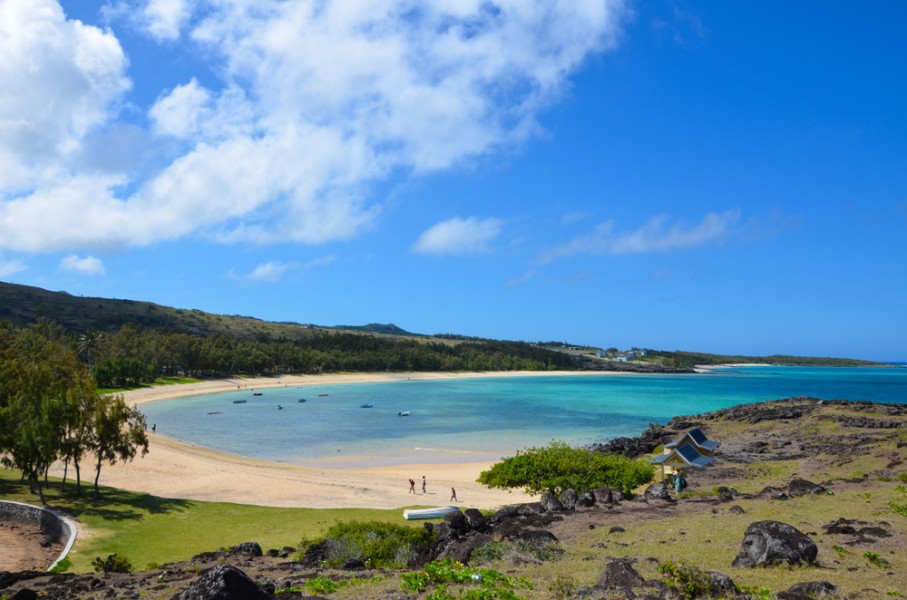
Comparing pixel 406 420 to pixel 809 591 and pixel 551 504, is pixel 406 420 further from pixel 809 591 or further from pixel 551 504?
pixel 809 591

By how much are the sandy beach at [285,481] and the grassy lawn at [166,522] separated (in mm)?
2232

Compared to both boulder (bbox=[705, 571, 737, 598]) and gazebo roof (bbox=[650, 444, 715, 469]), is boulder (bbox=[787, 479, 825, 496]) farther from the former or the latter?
boulder (bbox=[705, 571, 737, 598])

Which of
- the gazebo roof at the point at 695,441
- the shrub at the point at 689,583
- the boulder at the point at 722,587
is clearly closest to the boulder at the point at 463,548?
the shrub at the point at 689,583

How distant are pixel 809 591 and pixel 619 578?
300 cm

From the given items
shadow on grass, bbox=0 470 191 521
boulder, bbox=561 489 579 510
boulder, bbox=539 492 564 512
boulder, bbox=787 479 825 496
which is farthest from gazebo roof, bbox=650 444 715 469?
shadow on grass, bbox=0 470 191 521

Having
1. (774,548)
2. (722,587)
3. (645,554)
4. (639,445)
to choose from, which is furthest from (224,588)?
(639,445)

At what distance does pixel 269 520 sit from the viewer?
24.7m

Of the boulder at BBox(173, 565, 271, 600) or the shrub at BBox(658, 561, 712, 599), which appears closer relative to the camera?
the boulder at BBox(173, 565, 271, 600)

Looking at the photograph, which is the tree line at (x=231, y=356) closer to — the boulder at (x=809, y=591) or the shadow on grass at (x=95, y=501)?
the shadow on grass at (x=95, y=501)

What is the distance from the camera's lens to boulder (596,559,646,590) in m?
10.2

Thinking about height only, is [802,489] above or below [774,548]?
below

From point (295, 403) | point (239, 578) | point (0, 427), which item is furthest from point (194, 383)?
point (239, 578)

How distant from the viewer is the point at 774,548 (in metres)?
12.0

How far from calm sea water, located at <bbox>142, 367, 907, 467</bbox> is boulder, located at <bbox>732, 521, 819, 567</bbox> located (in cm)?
3638
